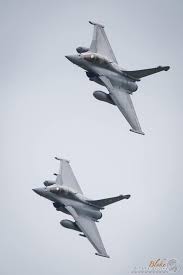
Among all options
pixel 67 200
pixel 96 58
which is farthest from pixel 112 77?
pixel 67 200

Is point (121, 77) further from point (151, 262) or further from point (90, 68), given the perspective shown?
point (151, 262)

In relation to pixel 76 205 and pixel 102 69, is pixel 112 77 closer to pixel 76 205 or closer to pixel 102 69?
pixel 102 69

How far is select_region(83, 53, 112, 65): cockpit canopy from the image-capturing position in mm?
116438

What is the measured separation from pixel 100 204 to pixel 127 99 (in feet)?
38.5

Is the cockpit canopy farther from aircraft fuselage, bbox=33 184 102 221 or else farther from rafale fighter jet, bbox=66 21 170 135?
aircraft fuselage, bbox=33 184 102 221

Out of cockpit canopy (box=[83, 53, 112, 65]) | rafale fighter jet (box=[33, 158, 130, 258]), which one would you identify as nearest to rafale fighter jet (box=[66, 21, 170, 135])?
cockpit canopy (box=[83, 53, 112, 65])

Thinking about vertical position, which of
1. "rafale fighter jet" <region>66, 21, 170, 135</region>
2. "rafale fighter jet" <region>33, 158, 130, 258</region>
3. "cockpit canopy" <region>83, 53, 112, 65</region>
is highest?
"cockpit canopy" <region>83, 53, 112, 65</region>

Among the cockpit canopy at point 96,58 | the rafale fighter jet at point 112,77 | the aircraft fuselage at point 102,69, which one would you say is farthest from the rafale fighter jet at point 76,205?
the cockpit canopy at point 96,58

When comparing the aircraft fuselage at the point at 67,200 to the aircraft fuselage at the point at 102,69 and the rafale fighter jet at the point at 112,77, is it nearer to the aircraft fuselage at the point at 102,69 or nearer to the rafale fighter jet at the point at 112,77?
the rafale fighter jet at the point at 112,77

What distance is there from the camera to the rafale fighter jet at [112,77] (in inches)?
4584

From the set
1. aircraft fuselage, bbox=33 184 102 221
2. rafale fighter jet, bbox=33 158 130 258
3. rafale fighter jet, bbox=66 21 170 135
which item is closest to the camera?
rafale fighter jet, bbox=33 158 130 258

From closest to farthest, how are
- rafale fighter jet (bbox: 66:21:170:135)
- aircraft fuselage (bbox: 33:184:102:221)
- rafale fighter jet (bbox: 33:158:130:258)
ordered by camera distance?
rafale fighter jet (bbox: 33:158:130:258) → aircraft fuselage (bbox: 33:184:102:221) → rafale fighter jet (bbox: 66:21:170:135)

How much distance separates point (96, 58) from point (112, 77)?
266 cm

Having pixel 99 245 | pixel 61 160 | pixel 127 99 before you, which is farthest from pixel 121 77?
pixel 99 245
